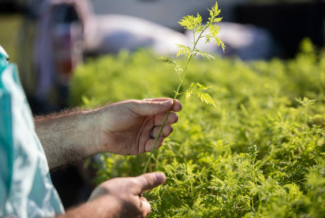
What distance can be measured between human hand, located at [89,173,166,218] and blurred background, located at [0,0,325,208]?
6.33 ft

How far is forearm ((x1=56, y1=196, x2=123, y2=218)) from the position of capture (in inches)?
51.2

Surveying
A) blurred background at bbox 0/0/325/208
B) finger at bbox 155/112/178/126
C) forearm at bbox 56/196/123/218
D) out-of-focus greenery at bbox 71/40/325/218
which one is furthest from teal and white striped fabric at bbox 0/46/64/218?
blurred background at bbox 0/0/325/208

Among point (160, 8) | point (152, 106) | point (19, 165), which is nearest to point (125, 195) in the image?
point (19, 165)

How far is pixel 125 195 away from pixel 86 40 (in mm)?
6005

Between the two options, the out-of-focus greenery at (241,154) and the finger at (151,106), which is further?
the finger at (151,106)

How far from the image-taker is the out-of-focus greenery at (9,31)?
1630 cm

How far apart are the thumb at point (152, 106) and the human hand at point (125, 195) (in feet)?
1.34

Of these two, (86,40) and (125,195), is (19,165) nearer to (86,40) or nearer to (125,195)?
(125,195)

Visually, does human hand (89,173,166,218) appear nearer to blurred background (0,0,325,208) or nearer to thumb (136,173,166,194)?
thumb (136,173,166,194)

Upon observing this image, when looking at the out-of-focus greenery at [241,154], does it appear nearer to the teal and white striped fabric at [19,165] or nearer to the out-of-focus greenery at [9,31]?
the teal and white striped fabric at [19,165]

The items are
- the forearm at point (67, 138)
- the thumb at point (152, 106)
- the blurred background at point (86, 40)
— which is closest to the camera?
the thumb at point (152, 106)

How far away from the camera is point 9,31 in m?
19.6

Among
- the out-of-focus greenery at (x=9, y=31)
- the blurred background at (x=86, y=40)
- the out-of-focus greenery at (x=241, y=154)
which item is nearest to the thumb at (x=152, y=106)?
the out-of-focus greenery at (x=241, y=154)

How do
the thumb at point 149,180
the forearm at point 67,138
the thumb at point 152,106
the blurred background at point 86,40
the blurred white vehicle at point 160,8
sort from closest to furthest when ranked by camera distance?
the thumb at point 149,180 → the thumb at point 152,106 → the forearm at point 67,138 → the blurred background at point 86,40 → the blurred white vehicle at point 160,8
